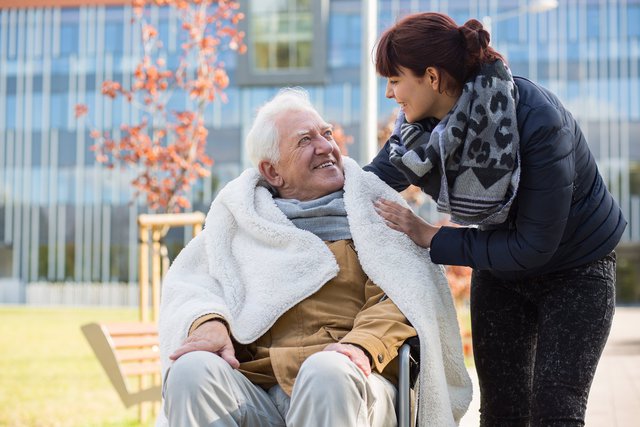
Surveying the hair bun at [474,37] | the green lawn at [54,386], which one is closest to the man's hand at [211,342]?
the hair bun at [474,37]

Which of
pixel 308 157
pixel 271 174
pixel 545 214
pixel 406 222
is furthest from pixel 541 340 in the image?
pixel 271 174

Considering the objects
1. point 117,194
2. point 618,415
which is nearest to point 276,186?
point 618,415

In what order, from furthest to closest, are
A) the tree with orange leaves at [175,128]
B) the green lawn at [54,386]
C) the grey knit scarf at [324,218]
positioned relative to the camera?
the tree with orange leaves at [175,128]
the green lawn at [54,386]
the grey knit scarf at [324,218]

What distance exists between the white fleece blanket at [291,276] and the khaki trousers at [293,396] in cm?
25

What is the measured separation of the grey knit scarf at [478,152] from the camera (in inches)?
118

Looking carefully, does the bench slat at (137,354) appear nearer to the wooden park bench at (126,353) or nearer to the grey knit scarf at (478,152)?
the wooden park bench at (126,353)

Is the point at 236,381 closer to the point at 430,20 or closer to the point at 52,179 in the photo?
the point at 430,20

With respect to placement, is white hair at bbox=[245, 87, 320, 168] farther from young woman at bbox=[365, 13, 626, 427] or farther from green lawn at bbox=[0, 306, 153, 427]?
green lawn at bbox=[0, 306, 153, 427]

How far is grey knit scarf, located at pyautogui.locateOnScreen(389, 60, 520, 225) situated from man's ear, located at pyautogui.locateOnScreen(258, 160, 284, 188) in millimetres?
603

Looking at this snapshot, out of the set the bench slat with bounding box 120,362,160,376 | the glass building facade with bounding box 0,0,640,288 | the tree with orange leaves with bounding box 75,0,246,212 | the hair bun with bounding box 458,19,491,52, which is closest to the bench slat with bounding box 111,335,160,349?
the bench slat with bounding box 120,362,160,376

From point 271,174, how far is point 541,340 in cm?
108

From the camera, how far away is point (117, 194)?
38.3m

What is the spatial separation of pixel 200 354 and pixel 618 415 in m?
4.49

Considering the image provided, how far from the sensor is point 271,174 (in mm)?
3684
